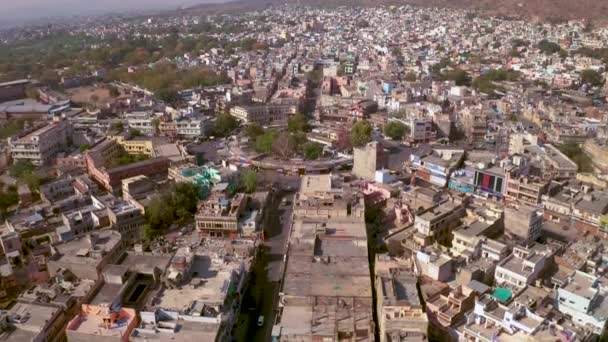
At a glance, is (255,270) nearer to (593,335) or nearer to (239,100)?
(593,335)

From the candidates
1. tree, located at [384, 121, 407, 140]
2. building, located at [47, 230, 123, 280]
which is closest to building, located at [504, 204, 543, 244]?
tree, located at [384, 121, 407, 140]

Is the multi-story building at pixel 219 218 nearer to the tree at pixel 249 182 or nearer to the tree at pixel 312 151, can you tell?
the tree at pixel 249 182

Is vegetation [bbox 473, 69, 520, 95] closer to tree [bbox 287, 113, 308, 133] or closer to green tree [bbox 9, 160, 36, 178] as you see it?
tree [bbox 287, 113, 308, 133]

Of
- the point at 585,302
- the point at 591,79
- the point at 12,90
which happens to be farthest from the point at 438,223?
the point at 12,90

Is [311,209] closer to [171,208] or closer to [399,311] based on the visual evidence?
[171,208]

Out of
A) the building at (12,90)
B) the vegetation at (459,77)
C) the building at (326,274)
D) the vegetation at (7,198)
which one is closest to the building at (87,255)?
the building at (326,274)

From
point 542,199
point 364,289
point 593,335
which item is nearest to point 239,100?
point 542,199

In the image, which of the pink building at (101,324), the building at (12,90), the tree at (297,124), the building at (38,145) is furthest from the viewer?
the building at (12,90)
